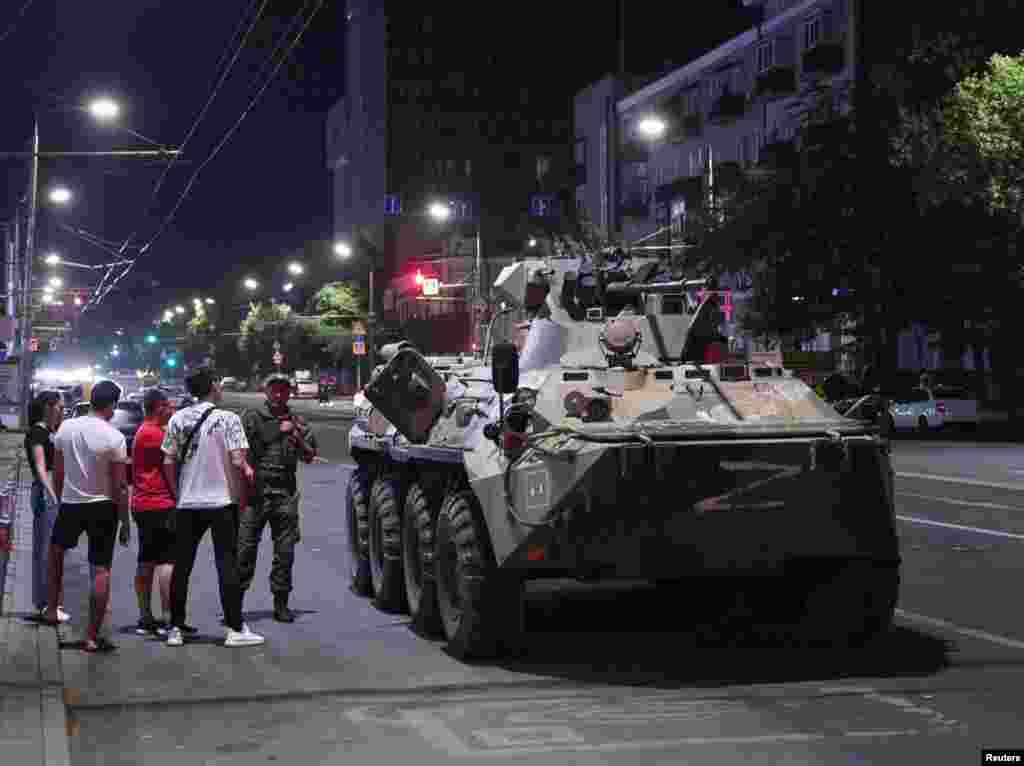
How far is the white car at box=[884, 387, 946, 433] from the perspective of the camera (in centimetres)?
4981

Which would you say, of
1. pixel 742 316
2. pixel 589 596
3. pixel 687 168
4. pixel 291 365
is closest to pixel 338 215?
pixel 291 365

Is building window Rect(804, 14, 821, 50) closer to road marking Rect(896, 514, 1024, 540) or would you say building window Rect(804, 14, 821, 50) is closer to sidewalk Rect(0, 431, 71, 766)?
road marking Rect(896, 514, 1024, 540)

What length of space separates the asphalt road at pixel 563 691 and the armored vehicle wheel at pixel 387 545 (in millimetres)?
204

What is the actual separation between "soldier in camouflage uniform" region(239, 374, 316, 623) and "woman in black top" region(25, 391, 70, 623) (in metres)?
1.45

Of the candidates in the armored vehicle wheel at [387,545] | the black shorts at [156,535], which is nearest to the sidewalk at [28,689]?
the black shorts at [156,535]

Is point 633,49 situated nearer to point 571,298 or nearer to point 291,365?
point 291,365

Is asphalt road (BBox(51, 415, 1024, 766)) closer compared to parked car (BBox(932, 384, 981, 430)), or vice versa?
asphalt road (BBox(51, 415, 1024, 766))

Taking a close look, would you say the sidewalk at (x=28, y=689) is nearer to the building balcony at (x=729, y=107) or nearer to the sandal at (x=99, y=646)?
the sandal at (x=99, y=646)

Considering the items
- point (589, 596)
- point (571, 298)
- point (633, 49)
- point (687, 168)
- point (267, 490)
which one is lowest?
point (589, 596)

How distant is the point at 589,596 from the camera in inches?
584

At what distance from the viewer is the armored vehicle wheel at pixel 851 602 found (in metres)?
11.6

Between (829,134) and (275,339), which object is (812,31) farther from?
(275,339)

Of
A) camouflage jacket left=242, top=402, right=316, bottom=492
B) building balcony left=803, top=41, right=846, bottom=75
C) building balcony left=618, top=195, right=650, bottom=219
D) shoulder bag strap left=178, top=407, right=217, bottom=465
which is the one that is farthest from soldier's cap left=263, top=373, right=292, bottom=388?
building balcony left=618, top=195, right=650, bottom=219

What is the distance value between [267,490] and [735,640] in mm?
3709
